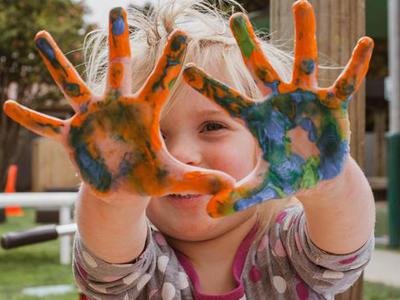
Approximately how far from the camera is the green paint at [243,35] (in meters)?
0.78

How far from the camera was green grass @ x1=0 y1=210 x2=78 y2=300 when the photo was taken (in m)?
3.93

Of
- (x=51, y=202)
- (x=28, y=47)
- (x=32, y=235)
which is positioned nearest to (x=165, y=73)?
(x=32, y=235)

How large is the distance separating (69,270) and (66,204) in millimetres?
526

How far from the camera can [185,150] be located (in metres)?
1.06

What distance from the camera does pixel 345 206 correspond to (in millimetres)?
922

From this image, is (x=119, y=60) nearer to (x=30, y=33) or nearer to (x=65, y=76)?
(x=65, y=76)

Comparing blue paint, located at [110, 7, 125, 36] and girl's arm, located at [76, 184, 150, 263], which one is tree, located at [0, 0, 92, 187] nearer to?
girl's arm, located at [76, 184, 150, 263]

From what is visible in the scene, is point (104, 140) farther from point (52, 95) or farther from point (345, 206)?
A: point (52, 95)

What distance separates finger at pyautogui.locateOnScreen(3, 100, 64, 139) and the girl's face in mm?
283

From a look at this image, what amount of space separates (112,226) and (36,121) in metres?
0.21

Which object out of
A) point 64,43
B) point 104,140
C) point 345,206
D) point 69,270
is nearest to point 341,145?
point 345,206

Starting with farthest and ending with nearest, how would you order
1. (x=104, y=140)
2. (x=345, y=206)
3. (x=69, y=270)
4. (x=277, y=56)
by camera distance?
(x=69, y=270), (x=277, y=56), (x=345, y=206), (x=104, y=140)

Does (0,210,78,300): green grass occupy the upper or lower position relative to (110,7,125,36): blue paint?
lower

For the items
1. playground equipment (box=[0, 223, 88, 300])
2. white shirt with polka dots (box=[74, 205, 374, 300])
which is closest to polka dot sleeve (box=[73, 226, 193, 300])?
white shirt with polka dots (box=[74, 205, 374, 300])
